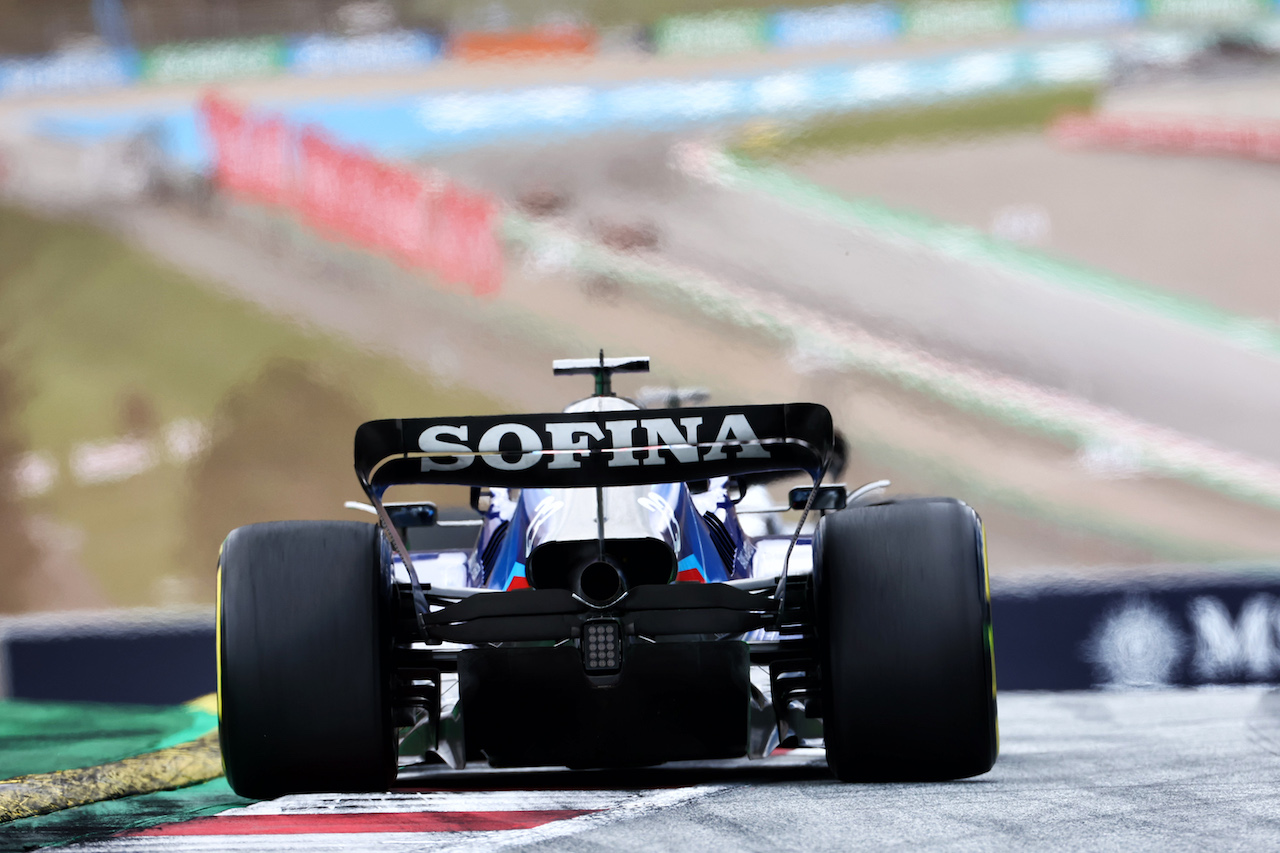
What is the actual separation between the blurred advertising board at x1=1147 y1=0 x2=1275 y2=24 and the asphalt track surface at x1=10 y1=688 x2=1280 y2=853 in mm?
7303

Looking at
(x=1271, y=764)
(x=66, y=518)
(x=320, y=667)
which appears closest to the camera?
(x=320, y=667)

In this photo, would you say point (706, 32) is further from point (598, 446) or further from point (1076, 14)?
point (598, 446)

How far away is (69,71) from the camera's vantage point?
36.7 feet

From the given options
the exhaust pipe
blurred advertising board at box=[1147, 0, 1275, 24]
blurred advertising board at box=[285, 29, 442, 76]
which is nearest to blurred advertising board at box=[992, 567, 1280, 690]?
blurred advertising board at box=[1147, 0, 1275, 24]

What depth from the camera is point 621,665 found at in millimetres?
3408

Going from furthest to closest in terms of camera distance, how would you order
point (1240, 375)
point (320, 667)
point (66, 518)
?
point (66, 518) → point (1240, 375) → point (320, 667)

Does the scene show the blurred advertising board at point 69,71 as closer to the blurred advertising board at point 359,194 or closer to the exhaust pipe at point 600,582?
the blurred advertising board at point 359,194

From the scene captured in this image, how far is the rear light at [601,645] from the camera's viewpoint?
11.1 ft

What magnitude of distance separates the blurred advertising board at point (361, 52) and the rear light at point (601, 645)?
27.0 ft

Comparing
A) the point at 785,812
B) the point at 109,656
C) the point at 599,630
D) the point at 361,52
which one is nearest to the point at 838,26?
the point at 361,52

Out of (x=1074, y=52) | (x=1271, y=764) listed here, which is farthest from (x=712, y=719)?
(x=1074, y=52)

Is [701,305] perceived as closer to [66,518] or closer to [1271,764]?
[66,518]

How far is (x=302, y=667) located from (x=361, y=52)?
8.33 m

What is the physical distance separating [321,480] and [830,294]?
3.65 meters
